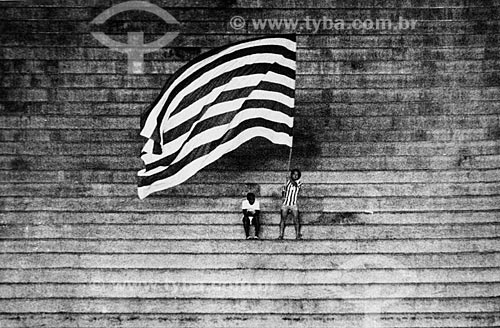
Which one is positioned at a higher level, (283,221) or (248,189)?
(248,189)

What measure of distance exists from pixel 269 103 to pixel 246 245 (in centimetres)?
392

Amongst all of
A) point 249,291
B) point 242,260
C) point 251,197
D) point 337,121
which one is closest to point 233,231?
point 242,260

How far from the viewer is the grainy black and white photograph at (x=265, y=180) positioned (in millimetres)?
14727

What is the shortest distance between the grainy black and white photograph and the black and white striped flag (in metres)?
2.80

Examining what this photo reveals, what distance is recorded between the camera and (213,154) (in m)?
12.0

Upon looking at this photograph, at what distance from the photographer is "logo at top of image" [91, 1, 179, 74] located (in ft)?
52.9

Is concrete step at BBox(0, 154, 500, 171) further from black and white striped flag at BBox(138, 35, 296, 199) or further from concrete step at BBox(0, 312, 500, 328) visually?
black and white striped flag at BBox(138, 35, 296, 199)

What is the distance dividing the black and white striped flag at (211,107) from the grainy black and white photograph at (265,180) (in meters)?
2.80

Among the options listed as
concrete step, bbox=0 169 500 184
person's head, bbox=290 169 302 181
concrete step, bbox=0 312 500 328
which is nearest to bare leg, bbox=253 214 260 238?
concrete step, bbox=0 169 500 184

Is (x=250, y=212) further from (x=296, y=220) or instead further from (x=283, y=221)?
(x=296, y=220)

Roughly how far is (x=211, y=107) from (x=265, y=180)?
3.80 metres

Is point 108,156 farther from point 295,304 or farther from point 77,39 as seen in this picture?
point 295,304

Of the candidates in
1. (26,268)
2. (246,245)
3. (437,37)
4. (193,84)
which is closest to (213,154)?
(193,84)

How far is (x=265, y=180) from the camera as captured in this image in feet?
50.7
